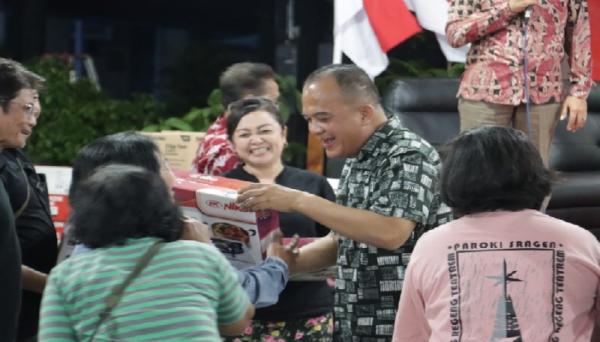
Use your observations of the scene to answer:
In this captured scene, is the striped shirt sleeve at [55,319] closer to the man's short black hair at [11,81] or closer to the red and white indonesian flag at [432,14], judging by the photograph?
the man's short black hair at [11,81]

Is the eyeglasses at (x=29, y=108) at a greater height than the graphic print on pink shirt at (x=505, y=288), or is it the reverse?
the eyeglasses at (x=29, y=108)

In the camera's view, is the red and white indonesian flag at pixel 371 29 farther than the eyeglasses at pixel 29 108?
Yes

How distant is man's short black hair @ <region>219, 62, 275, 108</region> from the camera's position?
4.92 m

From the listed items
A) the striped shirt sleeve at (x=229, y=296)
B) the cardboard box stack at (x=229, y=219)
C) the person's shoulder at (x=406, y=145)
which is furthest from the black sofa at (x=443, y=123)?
the striped shirt sleeve at (x=229, y=296)

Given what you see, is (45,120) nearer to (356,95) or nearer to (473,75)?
(473,75)

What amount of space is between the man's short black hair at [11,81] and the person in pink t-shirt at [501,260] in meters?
1.64

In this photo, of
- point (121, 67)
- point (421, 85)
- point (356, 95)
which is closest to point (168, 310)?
point (356, 95)

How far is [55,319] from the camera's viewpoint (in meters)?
2.53

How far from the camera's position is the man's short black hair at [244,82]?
4922 millimetres

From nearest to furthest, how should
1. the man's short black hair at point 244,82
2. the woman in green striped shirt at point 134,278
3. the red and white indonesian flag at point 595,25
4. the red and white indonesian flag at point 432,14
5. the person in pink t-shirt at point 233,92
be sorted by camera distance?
the woman in green striped shirt at point 134,278, the person in pink t-shirt at point 233,92, the man's short black hair at point 244,82, the red and white indonesian flag at point 595,25, the red and white indonesian flag at point 432,14

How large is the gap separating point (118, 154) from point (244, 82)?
75.4 inches

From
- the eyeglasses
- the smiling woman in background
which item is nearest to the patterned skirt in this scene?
the smiling woman in background

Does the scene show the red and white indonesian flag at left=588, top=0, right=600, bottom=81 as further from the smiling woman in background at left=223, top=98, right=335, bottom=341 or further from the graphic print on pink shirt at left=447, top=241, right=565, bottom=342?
the graphic print on pink shirt at left=447, top=241, right=565, bottom=342

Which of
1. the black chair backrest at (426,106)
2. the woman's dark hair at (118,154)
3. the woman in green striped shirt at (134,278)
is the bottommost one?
the black chair backrest at (426,106)
